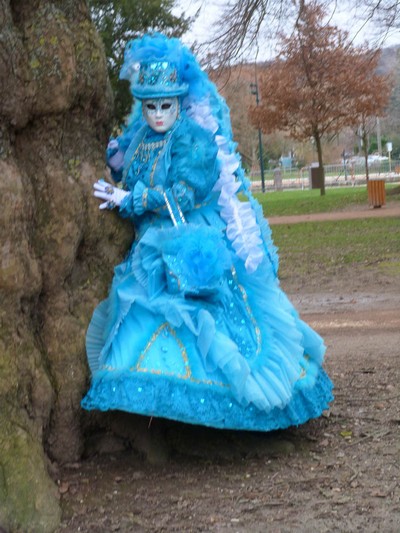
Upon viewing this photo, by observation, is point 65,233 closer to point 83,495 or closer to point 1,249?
point 1,249

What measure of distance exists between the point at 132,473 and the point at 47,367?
26.5 inches

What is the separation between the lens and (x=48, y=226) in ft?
14.4

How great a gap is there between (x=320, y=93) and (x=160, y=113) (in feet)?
83.3

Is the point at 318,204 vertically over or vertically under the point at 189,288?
under

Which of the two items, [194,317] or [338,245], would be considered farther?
[338,245]

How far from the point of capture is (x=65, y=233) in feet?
14.5

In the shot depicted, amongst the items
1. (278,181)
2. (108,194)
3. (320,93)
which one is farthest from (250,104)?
(108,194)

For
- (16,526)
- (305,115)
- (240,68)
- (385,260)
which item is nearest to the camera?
(16,526)

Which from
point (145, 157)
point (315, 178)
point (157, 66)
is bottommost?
point (315, 178)

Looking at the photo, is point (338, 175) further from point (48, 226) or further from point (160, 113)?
point (48, 226)

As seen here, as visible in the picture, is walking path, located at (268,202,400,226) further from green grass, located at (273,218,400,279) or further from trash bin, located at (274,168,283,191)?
trash bin, located at (274,168,283,191)

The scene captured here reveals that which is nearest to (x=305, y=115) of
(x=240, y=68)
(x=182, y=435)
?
(x=240, y=68)

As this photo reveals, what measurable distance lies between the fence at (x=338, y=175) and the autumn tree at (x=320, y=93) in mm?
13757

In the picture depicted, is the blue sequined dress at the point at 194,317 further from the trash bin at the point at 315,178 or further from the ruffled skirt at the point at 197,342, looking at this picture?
the trash bin at the point at 315,178
